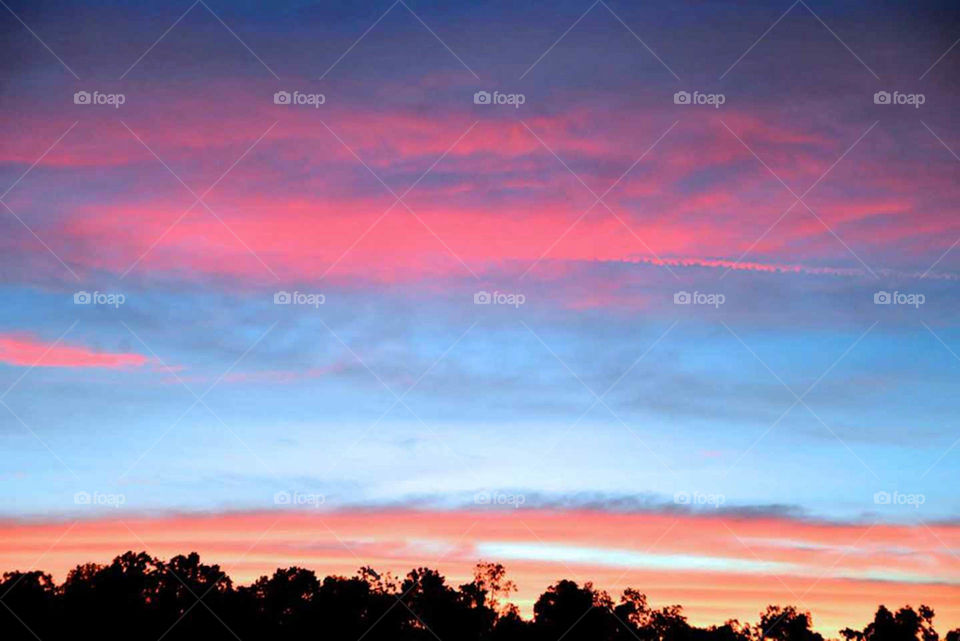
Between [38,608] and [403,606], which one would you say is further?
[403,606]

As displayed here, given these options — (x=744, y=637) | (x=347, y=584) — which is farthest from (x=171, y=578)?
(x=744, y=637)

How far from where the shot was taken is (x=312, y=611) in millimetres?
142125

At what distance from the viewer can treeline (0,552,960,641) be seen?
5113 inches

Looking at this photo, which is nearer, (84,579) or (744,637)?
(84,579)

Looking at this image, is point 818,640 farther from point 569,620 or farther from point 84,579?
point 84,579

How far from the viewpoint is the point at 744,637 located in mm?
166625

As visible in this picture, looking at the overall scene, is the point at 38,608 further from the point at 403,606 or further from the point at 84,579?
the point at 403,606

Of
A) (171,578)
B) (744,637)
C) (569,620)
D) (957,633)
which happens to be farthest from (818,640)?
(171,578)

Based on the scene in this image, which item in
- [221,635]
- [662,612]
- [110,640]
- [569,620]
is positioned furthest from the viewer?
[662,612]

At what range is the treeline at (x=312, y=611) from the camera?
5113 inches

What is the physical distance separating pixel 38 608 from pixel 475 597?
5648 centimetres

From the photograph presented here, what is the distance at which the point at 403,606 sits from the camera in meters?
148

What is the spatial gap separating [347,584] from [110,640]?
31478mm

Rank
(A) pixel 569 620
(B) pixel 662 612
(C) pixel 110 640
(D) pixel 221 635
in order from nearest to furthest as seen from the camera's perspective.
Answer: (C) pixel 110 640 → (D) pixel 221 635 → (A) pixel 569 620 → (B) pixel 662 612
